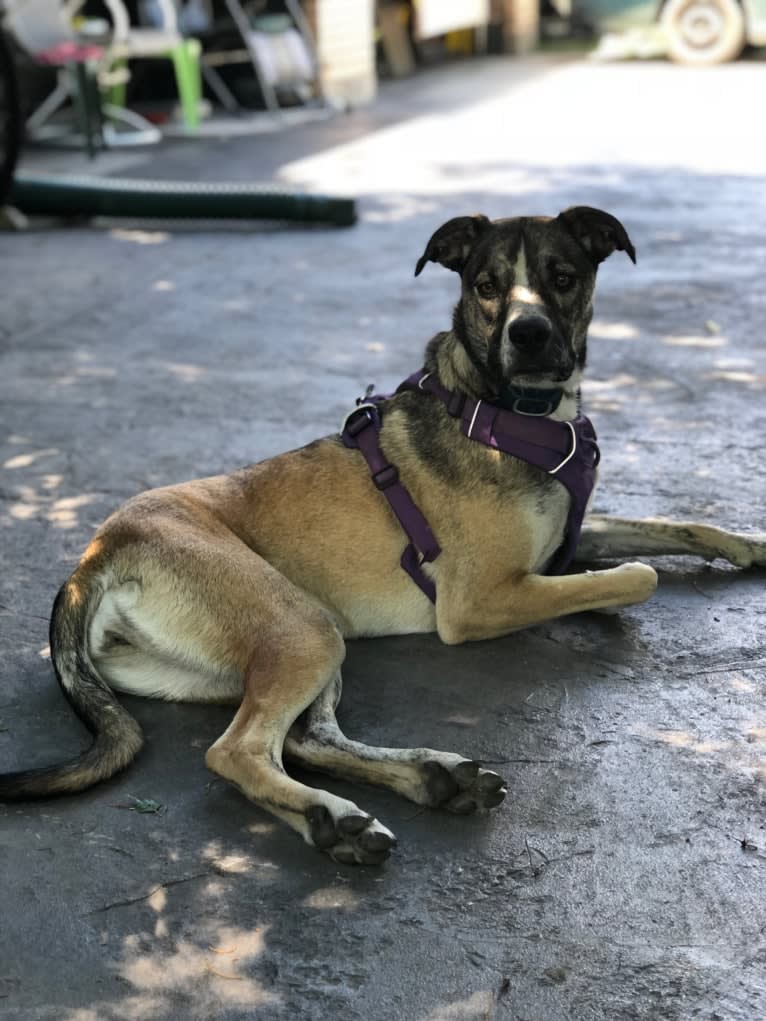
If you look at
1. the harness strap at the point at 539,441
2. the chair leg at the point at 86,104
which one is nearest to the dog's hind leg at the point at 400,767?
the harness strap at the point at 539,441

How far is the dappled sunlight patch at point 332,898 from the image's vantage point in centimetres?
297

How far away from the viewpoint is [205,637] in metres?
3.65

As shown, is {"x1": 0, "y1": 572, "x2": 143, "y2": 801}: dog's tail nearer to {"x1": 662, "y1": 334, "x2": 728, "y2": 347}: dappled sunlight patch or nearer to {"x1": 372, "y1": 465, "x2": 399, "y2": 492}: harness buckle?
{"x1": 372, "y1": 465, "x2": 399, "y2": 492}: harness buckle

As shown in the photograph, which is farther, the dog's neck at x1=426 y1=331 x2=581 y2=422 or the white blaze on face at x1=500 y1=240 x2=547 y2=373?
the dog's neck at x1=426 y1=331 x2=581 y2=422

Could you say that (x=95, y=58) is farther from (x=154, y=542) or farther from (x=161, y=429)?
(x=154, y=542)

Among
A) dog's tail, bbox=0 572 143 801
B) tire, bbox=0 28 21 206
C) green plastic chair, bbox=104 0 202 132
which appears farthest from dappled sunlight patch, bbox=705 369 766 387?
green plastic chair, bbox=104 0 202 132

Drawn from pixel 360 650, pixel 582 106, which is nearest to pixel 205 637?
pixel 360 650

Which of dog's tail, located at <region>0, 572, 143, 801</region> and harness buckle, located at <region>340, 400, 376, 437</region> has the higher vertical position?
harness buckle, located at <region>340, 400, 376, 437</region>

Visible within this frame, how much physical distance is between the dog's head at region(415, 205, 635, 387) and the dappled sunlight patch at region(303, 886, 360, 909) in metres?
1.68

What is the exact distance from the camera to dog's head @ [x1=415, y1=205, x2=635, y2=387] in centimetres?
388

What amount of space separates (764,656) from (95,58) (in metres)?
10.7

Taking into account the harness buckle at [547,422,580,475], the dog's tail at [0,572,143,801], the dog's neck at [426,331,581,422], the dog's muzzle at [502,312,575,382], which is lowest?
the dog's tail at [0,572,143,801]

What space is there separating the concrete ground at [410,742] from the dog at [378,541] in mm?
143

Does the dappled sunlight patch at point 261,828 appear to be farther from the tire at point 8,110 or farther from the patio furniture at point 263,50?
the patio furniture at point 263,50
